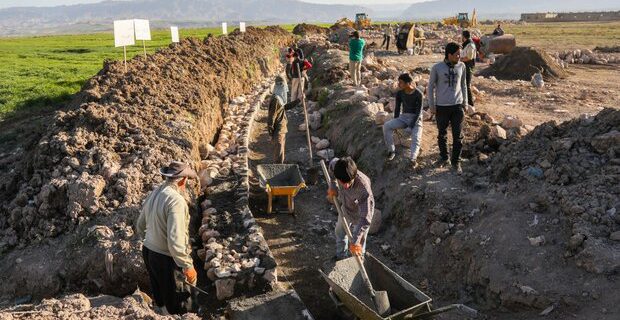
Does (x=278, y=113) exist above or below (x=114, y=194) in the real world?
above

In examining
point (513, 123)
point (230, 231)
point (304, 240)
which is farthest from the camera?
point (513, 123)

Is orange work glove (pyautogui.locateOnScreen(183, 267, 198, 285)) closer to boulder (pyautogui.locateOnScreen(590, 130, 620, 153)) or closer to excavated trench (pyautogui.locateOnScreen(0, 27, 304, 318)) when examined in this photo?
excavated trench (pyautogui.locateOnScreen(0, 27, 304, 318))

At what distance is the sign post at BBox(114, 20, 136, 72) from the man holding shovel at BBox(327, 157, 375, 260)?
8.62 m

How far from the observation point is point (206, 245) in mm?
6898

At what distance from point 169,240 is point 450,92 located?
4.76 meters

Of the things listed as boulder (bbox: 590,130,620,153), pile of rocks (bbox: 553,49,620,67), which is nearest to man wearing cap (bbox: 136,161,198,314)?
boulder (bbox: 590,130,620,153)

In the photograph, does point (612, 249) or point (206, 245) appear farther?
point (206, 245)

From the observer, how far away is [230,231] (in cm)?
737

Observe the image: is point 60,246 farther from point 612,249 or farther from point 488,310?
point 612,249

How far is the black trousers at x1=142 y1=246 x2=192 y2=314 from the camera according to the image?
5235mm

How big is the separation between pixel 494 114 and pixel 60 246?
29.6 feet

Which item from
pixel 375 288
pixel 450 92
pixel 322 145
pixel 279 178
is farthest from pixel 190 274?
pixel 322 145

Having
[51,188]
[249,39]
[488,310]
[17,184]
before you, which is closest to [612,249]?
[488,310]

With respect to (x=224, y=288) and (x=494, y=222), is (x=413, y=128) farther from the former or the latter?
(x=224, y=288)
